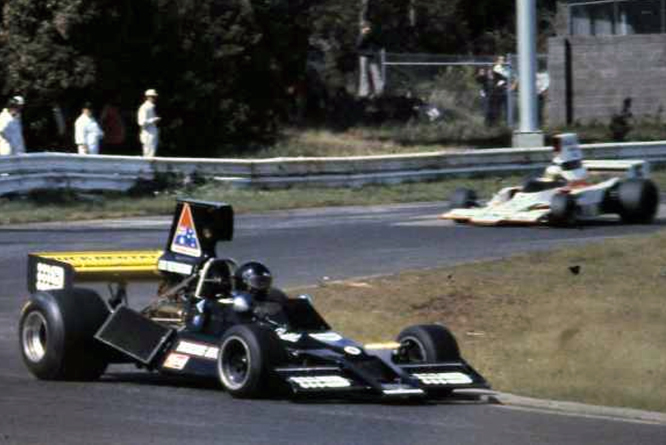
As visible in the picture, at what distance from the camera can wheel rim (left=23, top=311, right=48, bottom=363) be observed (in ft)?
38.2

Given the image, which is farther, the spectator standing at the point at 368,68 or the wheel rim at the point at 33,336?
the spectator standing at the point at 368,68

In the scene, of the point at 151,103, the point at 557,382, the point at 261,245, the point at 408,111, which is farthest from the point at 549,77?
the point at 557,382

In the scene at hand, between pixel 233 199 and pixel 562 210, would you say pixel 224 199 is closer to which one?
pixel 233 199

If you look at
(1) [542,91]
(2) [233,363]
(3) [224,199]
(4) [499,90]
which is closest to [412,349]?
(2) [233,363]

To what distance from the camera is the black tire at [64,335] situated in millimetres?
11367

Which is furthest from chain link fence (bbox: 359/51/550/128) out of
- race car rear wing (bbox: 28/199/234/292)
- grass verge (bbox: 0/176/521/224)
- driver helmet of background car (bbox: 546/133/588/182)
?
race car rear wing (bbox: 28/199/234/292)

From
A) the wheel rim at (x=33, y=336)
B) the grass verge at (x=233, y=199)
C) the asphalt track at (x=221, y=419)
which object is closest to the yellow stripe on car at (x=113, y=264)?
the wheel rim at (x=33, y=336)

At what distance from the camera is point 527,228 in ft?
70.3

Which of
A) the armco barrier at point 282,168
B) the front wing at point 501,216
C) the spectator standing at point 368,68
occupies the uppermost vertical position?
the spectator standing at point 368,68

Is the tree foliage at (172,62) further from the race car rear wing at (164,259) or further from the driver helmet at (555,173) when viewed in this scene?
the race car rear wing at (164,259)

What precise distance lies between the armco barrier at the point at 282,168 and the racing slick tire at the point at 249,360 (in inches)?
539

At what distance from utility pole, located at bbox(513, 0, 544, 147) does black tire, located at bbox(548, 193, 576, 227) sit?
813 centimetres

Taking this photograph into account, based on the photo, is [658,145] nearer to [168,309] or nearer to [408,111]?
[408,111]

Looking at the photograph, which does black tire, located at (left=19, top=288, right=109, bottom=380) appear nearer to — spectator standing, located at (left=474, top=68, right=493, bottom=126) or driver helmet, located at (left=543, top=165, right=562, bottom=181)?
driver helmet, located at (left=543, top=165, right=562, bottom=181)
